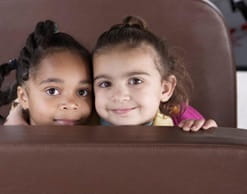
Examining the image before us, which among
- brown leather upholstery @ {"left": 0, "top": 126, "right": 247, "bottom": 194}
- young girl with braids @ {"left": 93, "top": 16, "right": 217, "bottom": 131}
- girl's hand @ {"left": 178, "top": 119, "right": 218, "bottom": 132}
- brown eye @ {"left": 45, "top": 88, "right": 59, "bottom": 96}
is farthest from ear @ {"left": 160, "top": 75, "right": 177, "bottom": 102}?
brown leather upholstery @ {"left": 0, "top": 126, "right": 247, "bottom": 194}

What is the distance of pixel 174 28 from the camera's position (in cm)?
129

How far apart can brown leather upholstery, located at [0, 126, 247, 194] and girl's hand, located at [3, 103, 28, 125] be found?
1.65 feet

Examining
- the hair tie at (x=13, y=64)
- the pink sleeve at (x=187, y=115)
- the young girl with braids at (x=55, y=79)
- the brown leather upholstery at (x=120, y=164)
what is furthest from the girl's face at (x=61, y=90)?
the brown leather upholstery at (x=120, y=164)

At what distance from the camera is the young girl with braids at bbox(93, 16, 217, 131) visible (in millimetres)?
1103

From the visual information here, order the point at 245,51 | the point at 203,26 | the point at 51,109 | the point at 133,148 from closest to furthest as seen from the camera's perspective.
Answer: the point at 133,148
the point at 51,109
the point at 203,26
the point at 245,51

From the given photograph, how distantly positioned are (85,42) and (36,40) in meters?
0.16

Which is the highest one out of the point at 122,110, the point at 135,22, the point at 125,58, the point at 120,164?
the point at 135,22

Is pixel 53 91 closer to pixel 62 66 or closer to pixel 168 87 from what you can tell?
pixel 62 66

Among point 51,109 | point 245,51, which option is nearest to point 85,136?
point 51,109

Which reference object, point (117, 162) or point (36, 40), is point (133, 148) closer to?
point (117, 162)

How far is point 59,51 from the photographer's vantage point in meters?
1.14

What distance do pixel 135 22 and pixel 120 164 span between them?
58 centimetres

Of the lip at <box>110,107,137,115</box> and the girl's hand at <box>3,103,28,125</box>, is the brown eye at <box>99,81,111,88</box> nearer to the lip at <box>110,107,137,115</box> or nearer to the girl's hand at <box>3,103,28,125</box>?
the lip at <box>110,107,137,115</box>

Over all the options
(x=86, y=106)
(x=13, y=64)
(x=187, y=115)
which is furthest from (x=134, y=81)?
(x=13, y=64)
